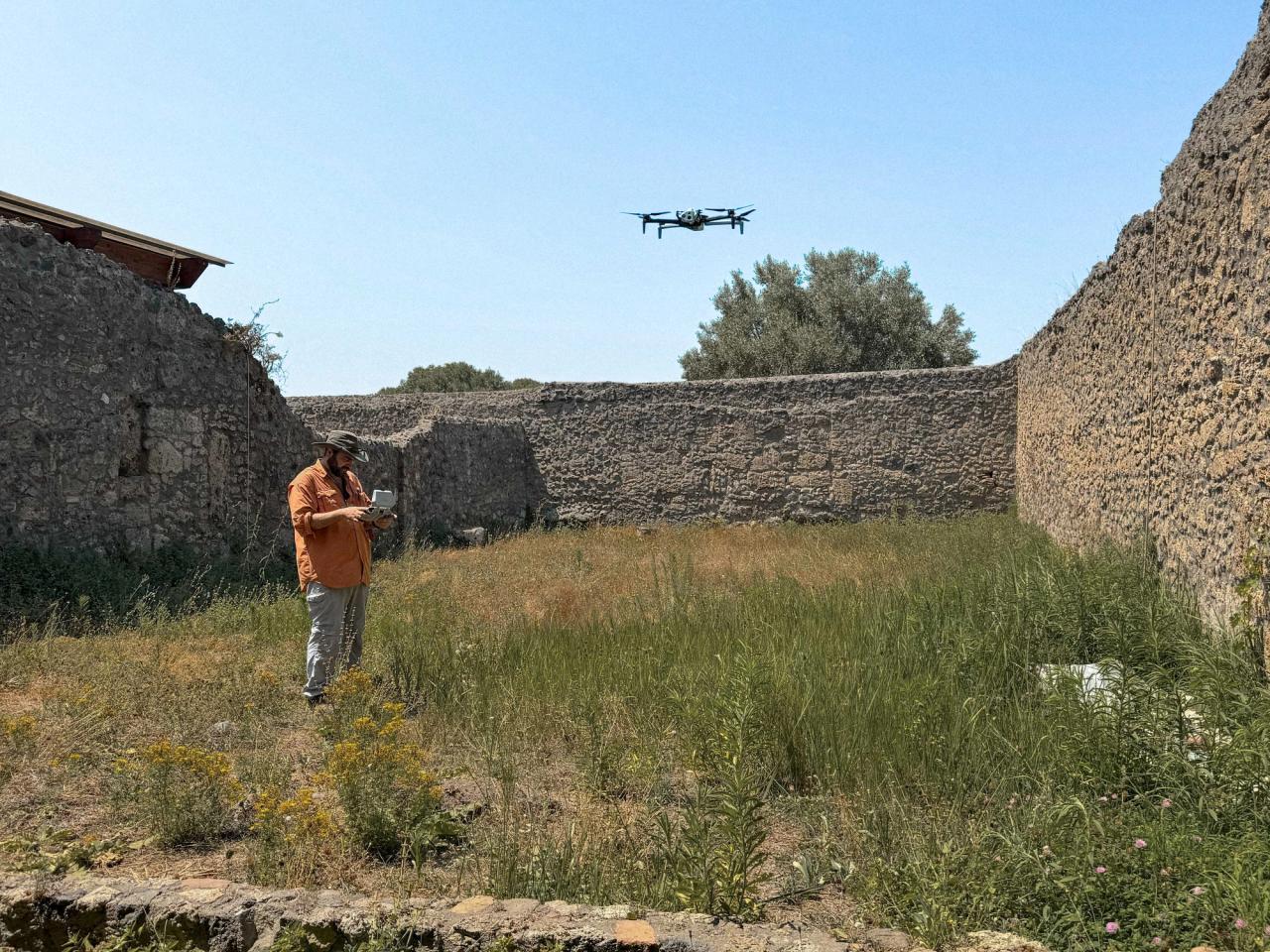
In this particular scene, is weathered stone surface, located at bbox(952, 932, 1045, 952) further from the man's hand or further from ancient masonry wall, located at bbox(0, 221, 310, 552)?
ancient masonry wall, located at bbox(0, 221, 310, 552)

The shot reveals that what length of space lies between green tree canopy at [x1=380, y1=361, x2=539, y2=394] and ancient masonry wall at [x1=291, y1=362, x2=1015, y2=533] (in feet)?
85.0

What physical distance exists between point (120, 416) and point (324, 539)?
4877 millimetres

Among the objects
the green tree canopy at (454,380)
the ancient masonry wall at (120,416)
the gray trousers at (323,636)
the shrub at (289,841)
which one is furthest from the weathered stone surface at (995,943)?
the green tree canopy at (454,380)

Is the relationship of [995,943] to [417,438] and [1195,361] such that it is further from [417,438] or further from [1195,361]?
[417,438]

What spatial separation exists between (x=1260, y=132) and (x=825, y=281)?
24.0 meters

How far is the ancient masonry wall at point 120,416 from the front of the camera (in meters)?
8.62

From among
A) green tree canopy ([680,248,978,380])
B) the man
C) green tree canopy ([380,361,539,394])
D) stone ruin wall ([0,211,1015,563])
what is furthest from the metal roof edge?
green tree canopy ([380,361,539,394])

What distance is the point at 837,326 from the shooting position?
2714 centimetres

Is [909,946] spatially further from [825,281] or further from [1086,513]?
[825,281]

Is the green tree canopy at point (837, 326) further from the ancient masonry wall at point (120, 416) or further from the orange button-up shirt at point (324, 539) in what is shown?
the orange button-up shirt at point (324, 539)

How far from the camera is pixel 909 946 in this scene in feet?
8.52

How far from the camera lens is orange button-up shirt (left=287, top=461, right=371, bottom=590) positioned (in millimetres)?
5738

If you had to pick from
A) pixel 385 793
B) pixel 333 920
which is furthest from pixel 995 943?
pixel 385 793

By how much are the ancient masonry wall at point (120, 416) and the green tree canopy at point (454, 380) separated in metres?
32.2
